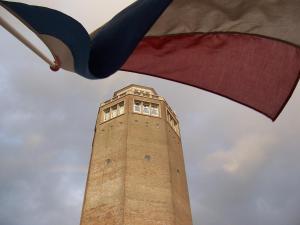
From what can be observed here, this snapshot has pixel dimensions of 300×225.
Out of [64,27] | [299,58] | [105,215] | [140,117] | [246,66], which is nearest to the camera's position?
[64,27]

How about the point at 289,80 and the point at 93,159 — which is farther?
the point at 93,159

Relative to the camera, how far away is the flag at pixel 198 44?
420cm

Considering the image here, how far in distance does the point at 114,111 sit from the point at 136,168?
22.9 feet

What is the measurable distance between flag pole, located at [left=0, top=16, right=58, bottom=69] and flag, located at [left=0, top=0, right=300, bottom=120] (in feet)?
0.46

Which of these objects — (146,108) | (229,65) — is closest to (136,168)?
(146,108)

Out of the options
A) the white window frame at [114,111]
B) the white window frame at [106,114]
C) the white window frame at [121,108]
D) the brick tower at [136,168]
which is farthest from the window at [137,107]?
the white window frame at [106,114]

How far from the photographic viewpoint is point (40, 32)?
416 cm

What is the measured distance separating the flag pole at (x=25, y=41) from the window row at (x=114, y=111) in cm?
2188

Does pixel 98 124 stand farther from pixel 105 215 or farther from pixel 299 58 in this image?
pixel 299 58

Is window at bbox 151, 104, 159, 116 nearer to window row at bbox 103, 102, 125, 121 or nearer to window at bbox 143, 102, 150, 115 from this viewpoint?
window at bbox 143, 102, 150, 115

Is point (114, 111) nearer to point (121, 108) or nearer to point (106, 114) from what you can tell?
point (121, 108)

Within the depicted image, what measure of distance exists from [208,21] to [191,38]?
41cm

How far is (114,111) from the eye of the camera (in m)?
27.1

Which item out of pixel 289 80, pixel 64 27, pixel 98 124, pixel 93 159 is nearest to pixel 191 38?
pixel 289 80
